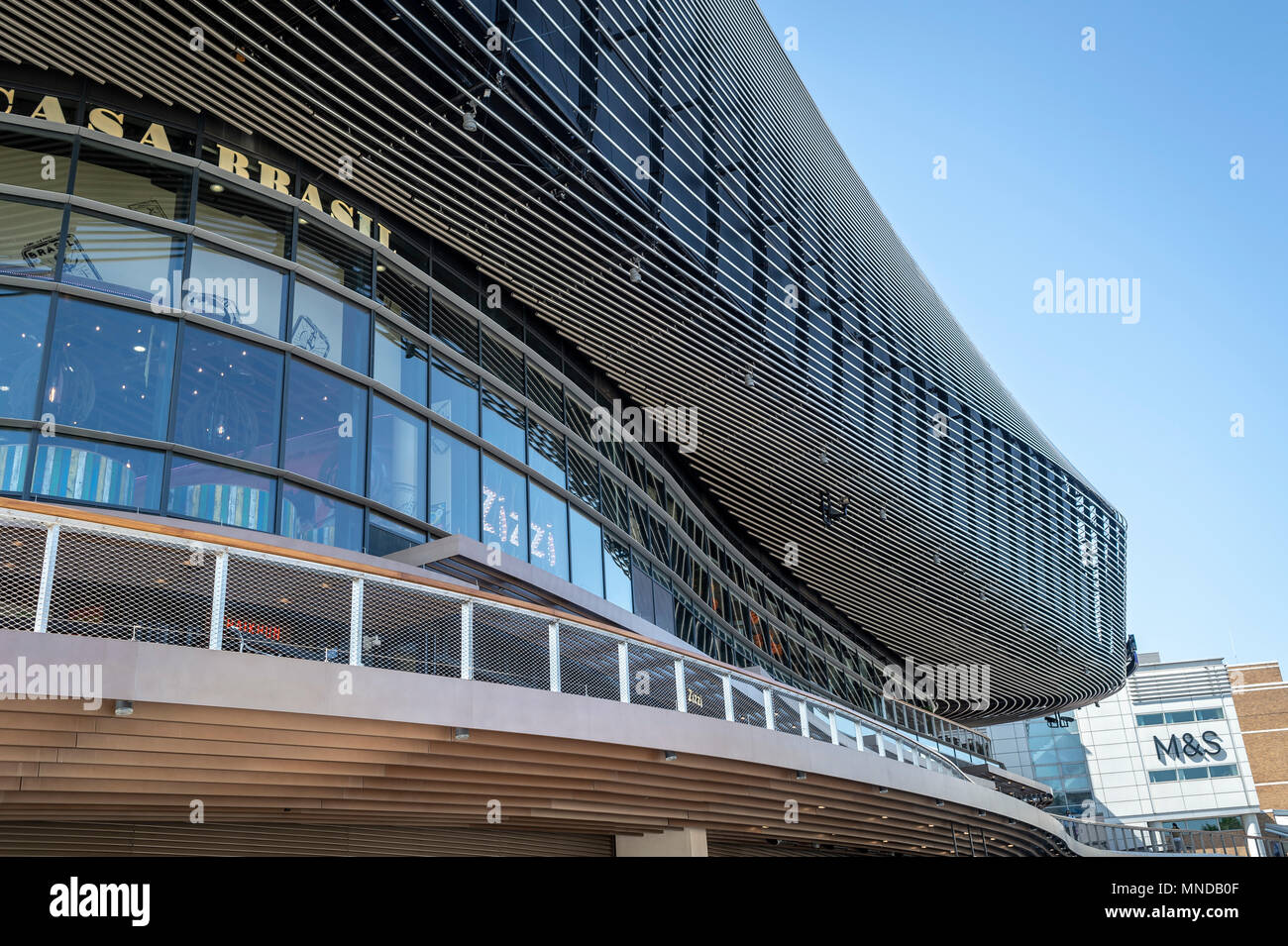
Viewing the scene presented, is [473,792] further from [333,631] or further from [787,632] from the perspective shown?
[787,632]

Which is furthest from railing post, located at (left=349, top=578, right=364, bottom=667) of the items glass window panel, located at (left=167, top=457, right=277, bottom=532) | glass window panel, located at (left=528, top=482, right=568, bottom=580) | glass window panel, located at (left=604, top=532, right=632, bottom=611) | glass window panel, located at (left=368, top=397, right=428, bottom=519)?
glass window panel, located at (left=604, top=532, right=632, bottom=611)

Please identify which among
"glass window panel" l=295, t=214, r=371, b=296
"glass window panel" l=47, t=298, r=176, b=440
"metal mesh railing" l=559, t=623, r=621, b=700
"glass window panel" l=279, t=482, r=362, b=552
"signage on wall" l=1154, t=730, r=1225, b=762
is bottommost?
"metal mesh railing" l=559, t=623, r=621, b=700

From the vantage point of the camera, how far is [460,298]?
16.6 m

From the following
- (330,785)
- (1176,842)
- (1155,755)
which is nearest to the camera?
(330,785)

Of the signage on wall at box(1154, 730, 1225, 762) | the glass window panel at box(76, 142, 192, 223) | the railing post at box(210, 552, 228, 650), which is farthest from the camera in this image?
the signage on wall at box(1154, 730, 1225, 762)

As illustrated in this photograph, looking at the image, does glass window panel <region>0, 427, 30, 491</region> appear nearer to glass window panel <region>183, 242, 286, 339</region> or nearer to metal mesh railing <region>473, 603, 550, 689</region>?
glass window panel <region>183, 242, 286, 339</region>

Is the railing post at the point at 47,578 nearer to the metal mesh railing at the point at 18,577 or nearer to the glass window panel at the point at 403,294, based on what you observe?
the metal mesh railing at the point at 18,577

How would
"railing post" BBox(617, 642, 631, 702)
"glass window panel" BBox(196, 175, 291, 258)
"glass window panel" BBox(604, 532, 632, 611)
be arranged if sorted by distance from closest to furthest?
"railing post" BBox(617, 642, 631, 702) → "glass window panel" BBox(196, 175, 291, 258) → "glass window panel" BBox(604, 532, 632, 611)

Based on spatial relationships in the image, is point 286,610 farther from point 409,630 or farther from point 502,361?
point 502,361

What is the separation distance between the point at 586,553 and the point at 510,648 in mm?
8318

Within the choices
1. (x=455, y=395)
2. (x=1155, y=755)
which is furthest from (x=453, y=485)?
(x=1155, y=755)

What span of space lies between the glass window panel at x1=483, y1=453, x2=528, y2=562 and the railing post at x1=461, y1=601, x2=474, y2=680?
6.00m

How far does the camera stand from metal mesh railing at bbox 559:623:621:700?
9.95 metres
